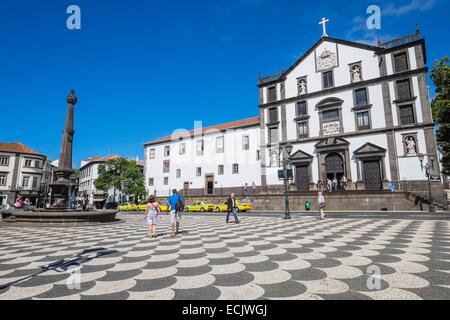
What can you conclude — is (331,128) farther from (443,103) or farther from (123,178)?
(123,178)

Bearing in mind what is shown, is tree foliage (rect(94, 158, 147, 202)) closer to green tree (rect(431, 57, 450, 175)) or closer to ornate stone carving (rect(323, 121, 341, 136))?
ornate stone carving (rect(323, 121, 341, 136))

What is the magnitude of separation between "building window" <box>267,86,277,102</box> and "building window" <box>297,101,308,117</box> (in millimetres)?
3651

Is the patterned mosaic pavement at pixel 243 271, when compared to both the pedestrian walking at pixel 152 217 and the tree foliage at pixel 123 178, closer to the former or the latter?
the pedestrian walking at pixel 152 217

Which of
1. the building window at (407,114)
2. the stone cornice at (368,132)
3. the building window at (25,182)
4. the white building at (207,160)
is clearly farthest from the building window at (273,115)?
the building window at (25,182)

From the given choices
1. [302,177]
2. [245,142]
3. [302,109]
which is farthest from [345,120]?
[245,142]

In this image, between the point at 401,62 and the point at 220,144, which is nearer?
the point at 401,62

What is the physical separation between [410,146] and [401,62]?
9.05 meters

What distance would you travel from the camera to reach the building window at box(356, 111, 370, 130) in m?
27.7

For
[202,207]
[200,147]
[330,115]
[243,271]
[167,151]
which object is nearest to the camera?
[243,271]

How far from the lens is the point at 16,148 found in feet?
155

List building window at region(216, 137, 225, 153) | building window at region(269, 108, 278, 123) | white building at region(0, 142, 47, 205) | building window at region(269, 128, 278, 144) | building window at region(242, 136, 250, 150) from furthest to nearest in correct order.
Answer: white building at region(0, 142, 47, 205) < building window at region(216, 137, 225, 153) < building window at region(242, 136, 250, 150) < building window at region(269, 108, 278, 123) < building window at region(269, 128, 278, 144)

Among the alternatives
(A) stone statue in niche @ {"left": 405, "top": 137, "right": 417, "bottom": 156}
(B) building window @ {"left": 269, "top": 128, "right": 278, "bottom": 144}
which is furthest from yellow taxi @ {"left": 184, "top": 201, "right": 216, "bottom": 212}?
(A) stone statue in niche @ {"left": 405, "top": 137, "right": 417, "bottom": 156}

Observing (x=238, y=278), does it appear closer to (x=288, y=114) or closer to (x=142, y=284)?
(x=142, y=284)

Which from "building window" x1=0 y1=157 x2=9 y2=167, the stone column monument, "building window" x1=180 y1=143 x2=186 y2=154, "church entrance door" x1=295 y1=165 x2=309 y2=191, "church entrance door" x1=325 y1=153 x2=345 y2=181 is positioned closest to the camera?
the stone column monument
